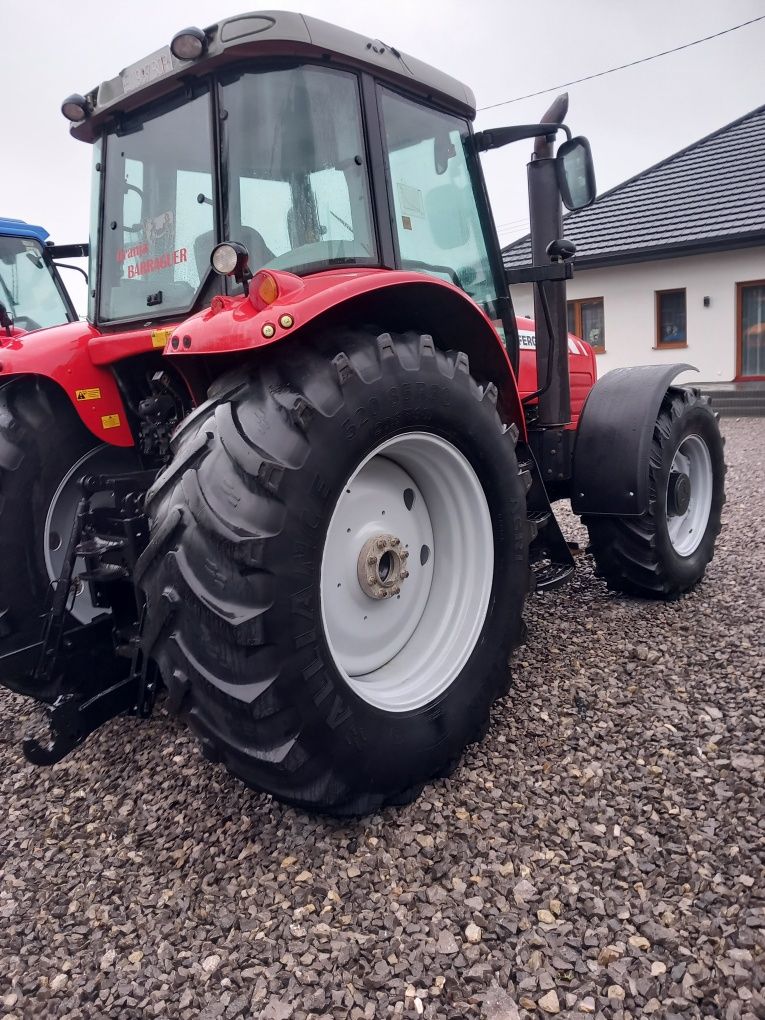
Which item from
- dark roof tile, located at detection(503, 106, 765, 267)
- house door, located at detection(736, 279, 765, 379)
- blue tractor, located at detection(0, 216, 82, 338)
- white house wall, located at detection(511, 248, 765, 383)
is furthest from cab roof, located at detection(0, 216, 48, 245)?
house door, located at detection(736, 279, 765, 379)

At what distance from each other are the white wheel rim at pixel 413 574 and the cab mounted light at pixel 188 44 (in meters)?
1.20

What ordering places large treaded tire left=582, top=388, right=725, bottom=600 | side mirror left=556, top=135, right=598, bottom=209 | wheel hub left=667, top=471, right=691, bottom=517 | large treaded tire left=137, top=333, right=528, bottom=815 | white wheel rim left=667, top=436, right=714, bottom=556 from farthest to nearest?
white wheel rim left=667, top=436, right=714, bottom=556 → wheel hub left=667, top=471, right=691, bottom=517 → large treaded tire left=582, top=388, right=725, bottom=600 → side mirror left=556, top=135, right=598, bottom=209 → large treaded tire left=137, top=333, right=528, bottom=815

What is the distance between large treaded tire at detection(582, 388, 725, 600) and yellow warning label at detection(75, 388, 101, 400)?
2.17m

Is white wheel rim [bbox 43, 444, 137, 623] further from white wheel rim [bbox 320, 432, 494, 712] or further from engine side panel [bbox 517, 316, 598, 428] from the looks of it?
engine side panel [bbox 517, 316, 598, 428]

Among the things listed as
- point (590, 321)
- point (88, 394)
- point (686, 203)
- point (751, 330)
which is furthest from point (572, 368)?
point (686, 203)

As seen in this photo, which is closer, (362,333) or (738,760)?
(362,333)

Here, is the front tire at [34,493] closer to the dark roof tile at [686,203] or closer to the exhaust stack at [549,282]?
the exhaust stack at [549,282]

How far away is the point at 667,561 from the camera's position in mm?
3570

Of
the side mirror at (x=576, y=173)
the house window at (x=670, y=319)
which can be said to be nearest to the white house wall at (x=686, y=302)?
the house window at (x=670, y=319)

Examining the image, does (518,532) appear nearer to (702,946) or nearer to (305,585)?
(305,585)

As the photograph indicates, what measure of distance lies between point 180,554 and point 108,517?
0.80 m

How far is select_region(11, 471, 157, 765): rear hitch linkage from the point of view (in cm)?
221

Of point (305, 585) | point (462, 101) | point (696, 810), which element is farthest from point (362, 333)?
point (696, 810)

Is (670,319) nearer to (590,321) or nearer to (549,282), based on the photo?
(590,321)
